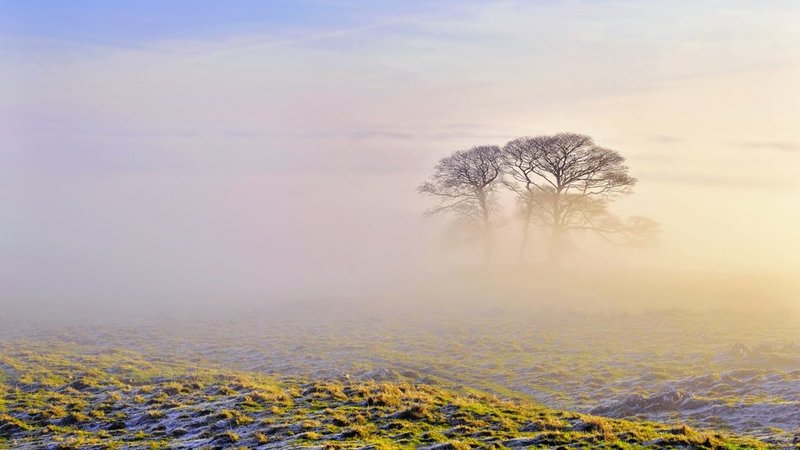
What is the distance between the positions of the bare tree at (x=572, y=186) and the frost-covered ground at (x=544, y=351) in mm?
15851

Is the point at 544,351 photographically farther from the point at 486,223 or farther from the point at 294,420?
the point at 486,223

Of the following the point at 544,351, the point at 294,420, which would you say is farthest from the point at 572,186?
the point at 294,420

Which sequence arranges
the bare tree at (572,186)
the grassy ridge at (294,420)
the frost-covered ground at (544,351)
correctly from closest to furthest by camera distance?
the grassy ridge at (294,420) → the frost-covered ground at (544,351) → the bare tree at (572,186)

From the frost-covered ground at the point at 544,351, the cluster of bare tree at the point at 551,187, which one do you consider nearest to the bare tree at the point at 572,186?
the cluster of bare tree at the point at 551,187

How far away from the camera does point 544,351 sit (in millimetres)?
42406

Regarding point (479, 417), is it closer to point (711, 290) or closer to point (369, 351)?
point (369, 351)

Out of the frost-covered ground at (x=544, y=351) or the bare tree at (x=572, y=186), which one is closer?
the frost-covered ground at (x=544, y=351)

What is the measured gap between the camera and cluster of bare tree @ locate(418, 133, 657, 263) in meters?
65.8

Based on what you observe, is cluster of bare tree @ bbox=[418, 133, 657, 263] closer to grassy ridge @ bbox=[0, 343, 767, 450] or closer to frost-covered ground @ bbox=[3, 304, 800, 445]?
frost-covered ground @ bbox=[3, 304, 800, 445]

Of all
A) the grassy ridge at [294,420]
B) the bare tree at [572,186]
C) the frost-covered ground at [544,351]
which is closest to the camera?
the grassy ridge at [294,420]

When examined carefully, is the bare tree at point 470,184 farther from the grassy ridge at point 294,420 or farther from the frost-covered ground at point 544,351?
the grassy ridge at point 294,420

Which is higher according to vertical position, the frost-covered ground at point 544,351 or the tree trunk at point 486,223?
the tree trunk at point 486,223

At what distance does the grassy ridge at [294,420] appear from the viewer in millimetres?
18125

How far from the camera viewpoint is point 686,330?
47.3 metres
